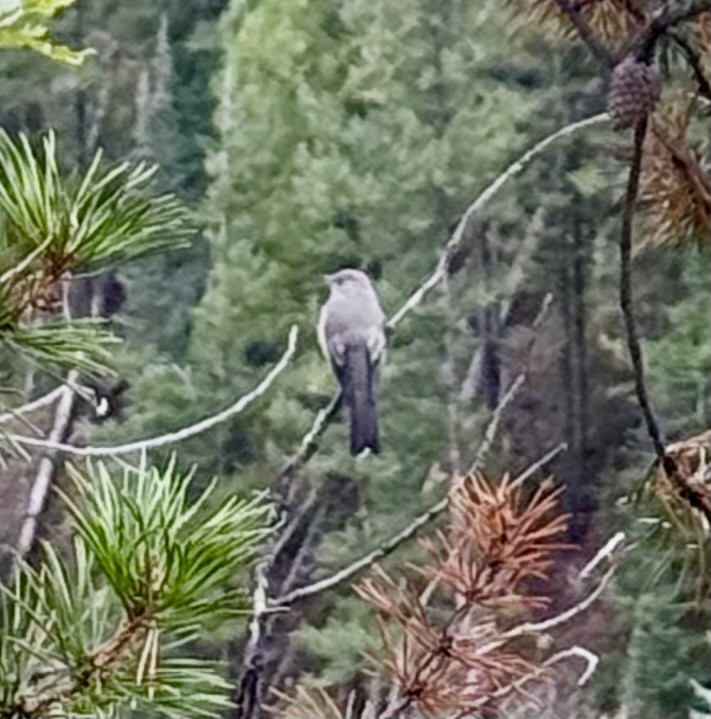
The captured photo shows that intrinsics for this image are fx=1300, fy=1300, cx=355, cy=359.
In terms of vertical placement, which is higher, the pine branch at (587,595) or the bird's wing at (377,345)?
the bird's wing at (377,345)

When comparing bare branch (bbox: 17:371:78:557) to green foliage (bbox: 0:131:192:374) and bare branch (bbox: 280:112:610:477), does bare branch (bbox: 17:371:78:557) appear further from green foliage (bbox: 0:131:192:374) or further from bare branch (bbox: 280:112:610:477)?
green foliage (bbox: 0:131:192:374)

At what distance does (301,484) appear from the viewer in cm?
108

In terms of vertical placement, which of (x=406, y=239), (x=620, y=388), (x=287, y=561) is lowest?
(x=287, y=561)

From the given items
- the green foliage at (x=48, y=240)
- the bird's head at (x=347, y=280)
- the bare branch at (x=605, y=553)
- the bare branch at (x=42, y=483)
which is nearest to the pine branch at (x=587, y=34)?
the bird's head at (x=347, y=280)

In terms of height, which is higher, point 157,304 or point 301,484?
point 157,304

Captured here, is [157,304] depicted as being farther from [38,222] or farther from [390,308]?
[38,222]

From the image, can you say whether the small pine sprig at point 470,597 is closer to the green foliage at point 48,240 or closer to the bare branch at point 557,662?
the bare branch at point 557,662

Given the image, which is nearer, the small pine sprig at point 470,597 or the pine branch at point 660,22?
the small pine sprig at point 470,597

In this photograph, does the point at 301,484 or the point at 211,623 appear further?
the point at 301,484

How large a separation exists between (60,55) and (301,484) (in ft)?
1.98

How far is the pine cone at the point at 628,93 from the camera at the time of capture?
1104mm

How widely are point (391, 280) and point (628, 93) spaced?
258 millimetres

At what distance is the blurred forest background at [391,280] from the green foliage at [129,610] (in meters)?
0.50

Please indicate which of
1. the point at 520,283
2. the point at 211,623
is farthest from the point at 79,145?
the point at 211,623
